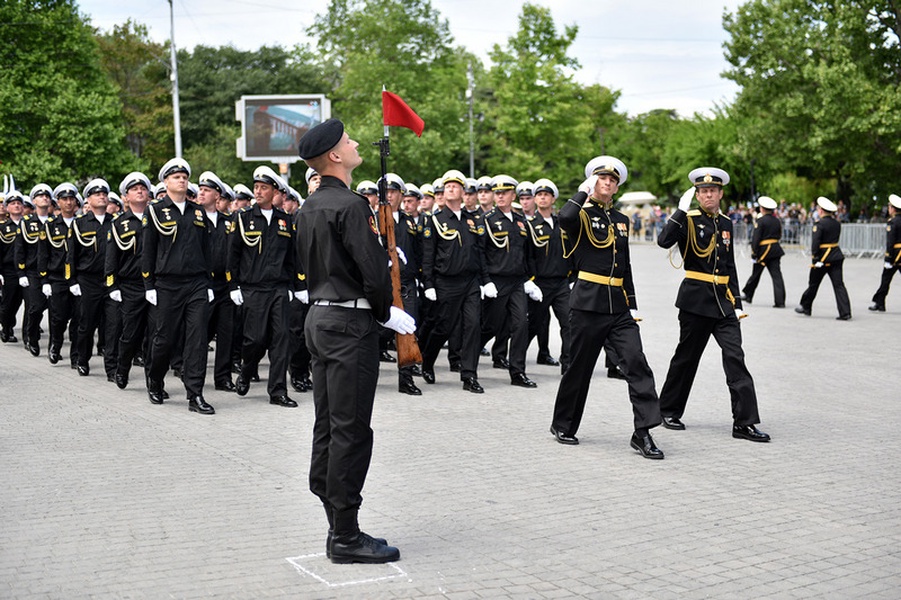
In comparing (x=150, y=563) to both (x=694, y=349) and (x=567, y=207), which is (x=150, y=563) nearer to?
(x=567, y=207)

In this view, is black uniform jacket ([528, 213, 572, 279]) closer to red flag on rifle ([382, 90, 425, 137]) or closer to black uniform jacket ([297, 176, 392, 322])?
red flag on rifle ([382, 90, 425, 137])

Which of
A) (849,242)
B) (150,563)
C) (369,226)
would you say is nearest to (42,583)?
(150,563)

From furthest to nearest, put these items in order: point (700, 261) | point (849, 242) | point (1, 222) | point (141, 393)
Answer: point (849, 242) → point (1, 222) → point (141, 393) → point (700, 261)

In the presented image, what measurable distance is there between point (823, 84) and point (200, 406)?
3158cm

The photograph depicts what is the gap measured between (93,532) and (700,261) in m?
5.15

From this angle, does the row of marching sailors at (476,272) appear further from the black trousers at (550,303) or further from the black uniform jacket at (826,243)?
the black uniform jacket at (826,243)

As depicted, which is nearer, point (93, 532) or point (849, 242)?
point (93, 532)

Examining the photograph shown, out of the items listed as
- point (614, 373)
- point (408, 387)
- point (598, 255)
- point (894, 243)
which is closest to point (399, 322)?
point (598, 255)

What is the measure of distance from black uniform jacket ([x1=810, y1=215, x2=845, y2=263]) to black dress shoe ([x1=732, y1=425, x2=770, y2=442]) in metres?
10.9

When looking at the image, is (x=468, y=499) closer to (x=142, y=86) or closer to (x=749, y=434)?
(x=749, y=434)

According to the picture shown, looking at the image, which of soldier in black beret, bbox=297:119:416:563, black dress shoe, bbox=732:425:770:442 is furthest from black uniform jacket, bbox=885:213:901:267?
soldier in black beret, bbox=297:119:416:563

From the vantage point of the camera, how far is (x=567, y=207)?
8.27m

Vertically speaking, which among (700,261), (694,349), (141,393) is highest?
(700,261)

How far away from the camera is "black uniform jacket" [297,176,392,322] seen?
5.50 m
